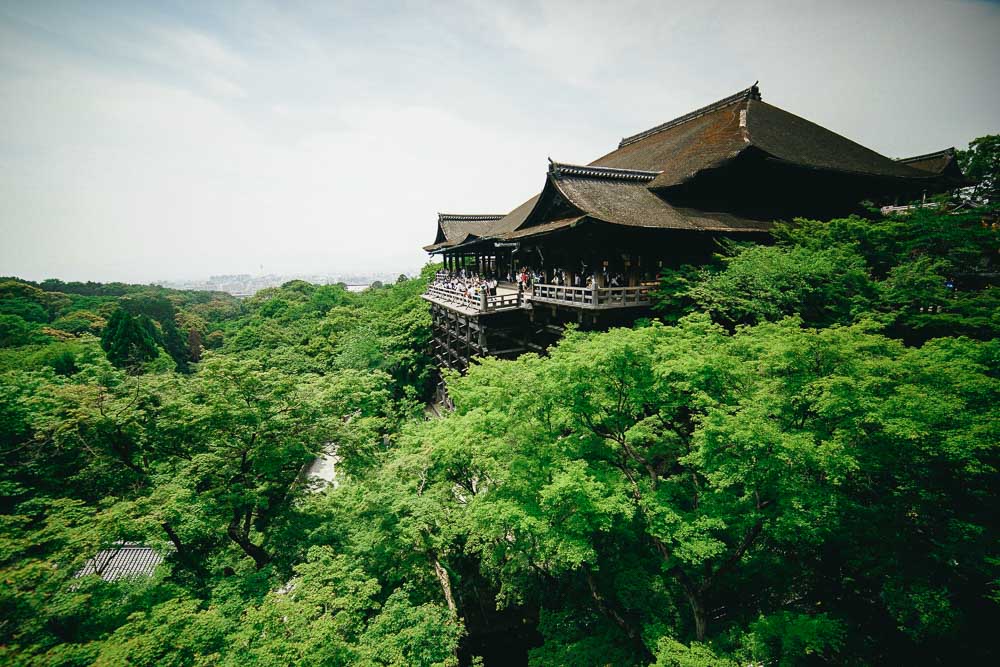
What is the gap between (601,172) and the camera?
55.5 feet

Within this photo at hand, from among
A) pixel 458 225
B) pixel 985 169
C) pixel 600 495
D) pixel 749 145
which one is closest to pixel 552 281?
pixel 749 145

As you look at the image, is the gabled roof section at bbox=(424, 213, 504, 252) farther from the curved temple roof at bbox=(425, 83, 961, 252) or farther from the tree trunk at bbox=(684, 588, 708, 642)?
the tree trunk at bbox=(684, 588, 708, 642)

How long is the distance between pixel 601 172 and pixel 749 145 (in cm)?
590

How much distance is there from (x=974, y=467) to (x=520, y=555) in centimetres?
943

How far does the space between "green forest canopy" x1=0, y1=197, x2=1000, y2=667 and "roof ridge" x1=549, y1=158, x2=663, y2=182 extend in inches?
236

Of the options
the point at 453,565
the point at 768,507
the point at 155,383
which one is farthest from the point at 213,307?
the point at 768,507

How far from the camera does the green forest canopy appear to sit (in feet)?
22.3

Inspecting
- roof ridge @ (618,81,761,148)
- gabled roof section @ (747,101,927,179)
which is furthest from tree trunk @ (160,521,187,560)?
roof ridge @ (618,81,761,148)

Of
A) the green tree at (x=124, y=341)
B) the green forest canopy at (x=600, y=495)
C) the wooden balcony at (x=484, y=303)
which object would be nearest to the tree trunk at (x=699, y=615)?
the green forest canopy at (x=600, y=495)

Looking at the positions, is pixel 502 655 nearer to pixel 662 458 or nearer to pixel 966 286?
pixel 662 458

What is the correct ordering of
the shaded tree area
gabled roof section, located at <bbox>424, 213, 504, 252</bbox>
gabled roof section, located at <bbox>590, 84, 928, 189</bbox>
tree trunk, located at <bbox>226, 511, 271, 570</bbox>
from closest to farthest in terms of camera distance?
the shaded tree area → tree trunk, located at <bbox>226, 511, 271, 570</bbox> → gabled roof section, located at <bbox>590, 84, 928, 189</bbox> → gabled roof section, located at <bbox>424, 213, 504, 252</bbox>

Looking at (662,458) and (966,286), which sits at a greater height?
(966,286)

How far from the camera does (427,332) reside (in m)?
29.4

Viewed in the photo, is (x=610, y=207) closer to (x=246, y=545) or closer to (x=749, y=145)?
(x=749, y=145)
